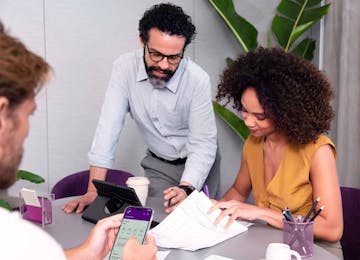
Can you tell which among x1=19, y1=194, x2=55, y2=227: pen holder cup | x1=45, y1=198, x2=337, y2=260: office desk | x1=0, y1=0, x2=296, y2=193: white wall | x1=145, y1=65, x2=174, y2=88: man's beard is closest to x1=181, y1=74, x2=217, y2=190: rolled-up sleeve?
x1=145, y1=65, x2=174, y2=88: man's beard

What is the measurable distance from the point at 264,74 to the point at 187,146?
1.95ft

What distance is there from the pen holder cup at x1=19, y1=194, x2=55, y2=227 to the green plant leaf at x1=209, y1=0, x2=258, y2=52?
180cm

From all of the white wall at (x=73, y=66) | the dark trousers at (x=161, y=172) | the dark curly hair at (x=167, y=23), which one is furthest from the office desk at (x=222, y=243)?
the white wall at (x=73, y=66)

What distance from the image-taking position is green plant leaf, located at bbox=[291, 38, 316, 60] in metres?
3.13

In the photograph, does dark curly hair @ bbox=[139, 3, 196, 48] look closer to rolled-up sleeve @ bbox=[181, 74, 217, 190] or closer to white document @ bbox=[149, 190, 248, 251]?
rolled-up sleeve @ bbox=[181, 74, 217, 190]

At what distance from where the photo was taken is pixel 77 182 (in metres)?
2.49

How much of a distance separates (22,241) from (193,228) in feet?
2.70

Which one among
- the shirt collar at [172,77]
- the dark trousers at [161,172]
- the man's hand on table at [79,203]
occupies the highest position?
the shirt collar at [172,77]

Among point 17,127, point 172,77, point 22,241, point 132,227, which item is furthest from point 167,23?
point 22,241

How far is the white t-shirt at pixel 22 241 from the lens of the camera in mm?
701

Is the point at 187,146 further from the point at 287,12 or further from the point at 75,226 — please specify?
the point at 287,12

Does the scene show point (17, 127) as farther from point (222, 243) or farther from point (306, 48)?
point (306, 48)

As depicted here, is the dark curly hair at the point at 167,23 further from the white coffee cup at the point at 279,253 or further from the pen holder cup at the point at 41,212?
the white coffee cup at the point at 279,253

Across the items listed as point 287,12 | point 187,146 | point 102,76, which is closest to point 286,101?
point 187,146
